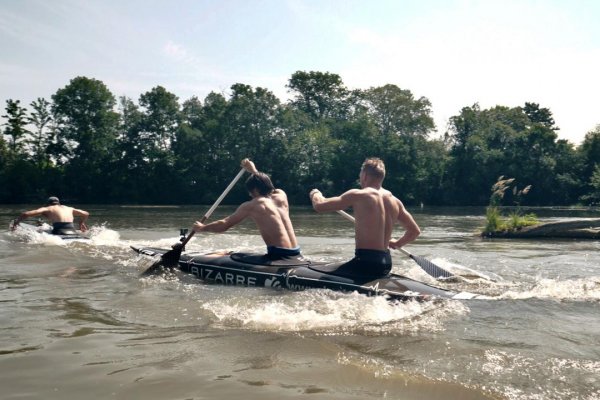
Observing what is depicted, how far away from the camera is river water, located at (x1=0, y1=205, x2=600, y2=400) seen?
364 centimetres

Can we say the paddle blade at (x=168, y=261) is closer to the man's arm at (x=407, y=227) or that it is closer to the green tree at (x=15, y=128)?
the man's arm at (x=407, y=227)

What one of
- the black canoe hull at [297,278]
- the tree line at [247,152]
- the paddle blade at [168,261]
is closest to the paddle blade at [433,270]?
the black canoe hull at [297,278]

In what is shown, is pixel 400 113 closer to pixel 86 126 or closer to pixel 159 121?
pixel 159 121

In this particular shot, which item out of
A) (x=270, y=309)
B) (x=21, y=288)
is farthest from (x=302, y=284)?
(x=21, y=288)

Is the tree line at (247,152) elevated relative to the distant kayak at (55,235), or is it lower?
elevated

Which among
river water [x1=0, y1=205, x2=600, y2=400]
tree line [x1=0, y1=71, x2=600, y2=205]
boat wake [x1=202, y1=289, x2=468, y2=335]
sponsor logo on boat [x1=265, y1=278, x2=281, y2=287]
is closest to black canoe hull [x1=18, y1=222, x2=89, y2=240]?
river water [x1=0, y1=205, x2=600, y2=400]

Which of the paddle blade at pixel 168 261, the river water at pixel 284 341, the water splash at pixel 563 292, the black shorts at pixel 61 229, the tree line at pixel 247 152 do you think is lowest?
the river water at pixel 284 341

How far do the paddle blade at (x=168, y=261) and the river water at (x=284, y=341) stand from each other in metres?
0.28

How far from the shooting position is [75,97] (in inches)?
2207

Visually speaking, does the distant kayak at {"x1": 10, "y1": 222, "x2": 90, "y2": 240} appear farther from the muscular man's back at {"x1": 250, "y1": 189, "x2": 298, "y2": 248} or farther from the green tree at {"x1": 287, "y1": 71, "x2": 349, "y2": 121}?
the green tree at {"x1": 287, "y1": 71, "x2": 349, "y2": 121}

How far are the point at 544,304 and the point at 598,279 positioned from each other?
7.78ft

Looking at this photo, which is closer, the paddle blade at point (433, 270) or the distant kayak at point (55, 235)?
the paddle blade at point (433, 270)

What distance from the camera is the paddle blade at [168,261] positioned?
28.1 feet

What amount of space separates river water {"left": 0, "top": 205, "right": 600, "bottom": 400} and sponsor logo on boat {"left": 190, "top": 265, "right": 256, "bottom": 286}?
0.72ft
